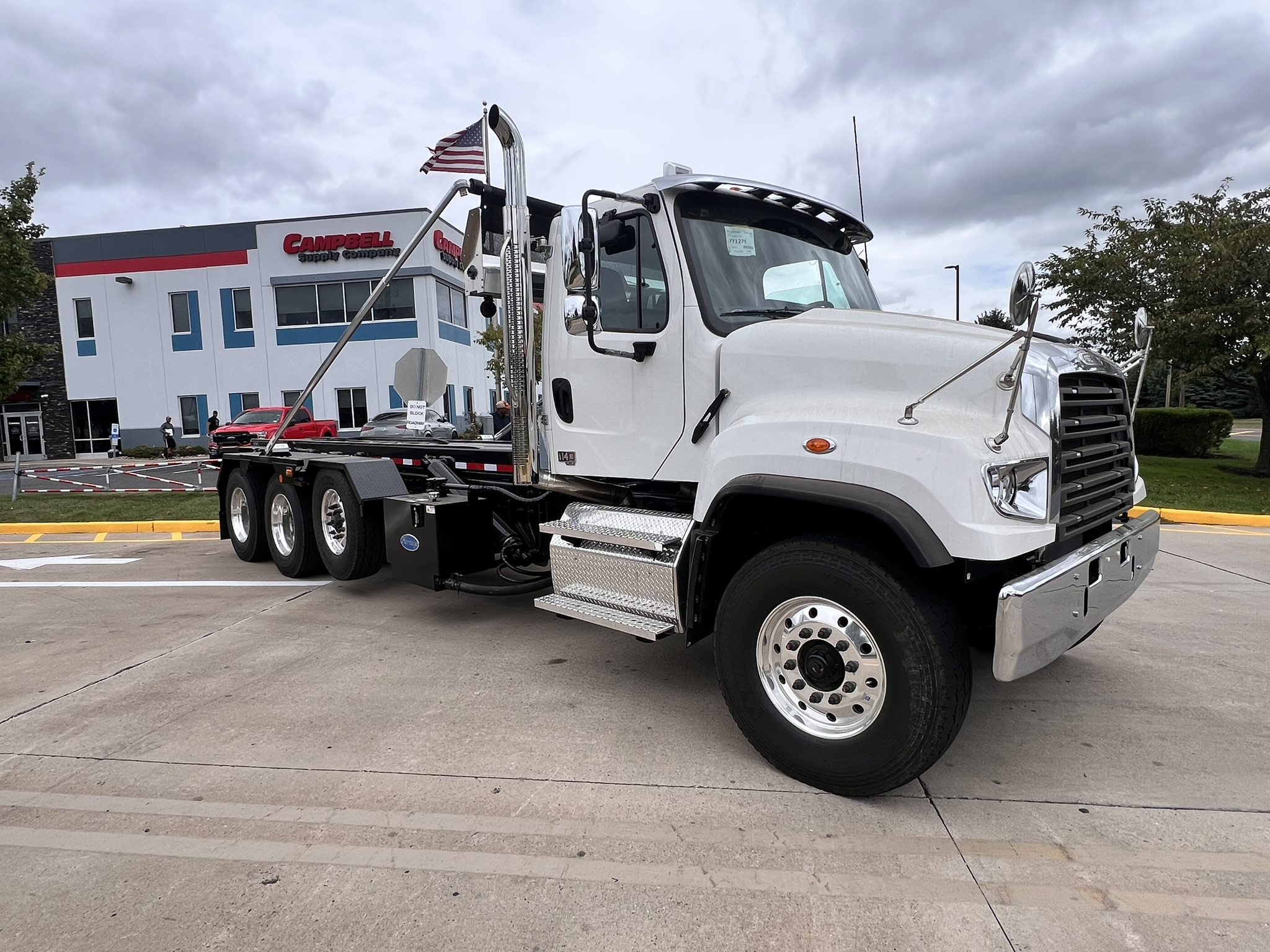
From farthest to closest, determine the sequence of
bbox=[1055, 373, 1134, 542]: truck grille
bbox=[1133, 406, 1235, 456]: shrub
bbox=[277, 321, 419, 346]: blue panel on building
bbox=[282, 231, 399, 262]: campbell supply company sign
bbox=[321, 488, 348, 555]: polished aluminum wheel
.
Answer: bbox=[277, 321, 419, 346]: blue panel on building → bbox=[282, 231, 399, 262]: campbell supply company sign → bbox=[1133, 406, 1235, 456]: shrub → bbox=[321, 488, 348, 555]: polished aluminum wheel → bbox=[1055, 373, 1134, 542]: truck grille

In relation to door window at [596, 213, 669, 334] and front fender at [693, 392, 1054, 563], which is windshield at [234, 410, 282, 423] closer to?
door window at [596, 213, 669, 334]

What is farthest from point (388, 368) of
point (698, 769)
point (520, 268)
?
point (698, 769)

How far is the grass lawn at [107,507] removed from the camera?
11609mm

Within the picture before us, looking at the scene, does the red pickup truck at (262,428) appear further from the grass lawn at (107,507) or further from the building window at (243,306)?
the building window at (243,306)

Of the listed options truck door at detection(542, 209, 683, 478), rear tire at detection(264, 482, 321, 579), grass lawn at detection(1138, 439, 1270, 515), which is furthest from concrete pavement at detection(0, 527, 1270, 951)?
grass lawn at detection(1138, 439, 1270, 515)

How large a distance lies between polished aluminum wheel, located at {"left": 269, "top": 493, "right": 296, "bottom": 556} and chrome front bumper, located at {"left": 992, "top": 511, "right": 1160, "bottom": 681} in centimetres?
620

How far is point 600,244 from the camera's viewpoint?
3945 mm

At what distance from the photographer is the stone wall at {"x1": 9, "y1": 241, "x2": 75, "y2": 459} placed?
33000mm

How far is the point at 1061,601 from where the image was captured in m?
2.81

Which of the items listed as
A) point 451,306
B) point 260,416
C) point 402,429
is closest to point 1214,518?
point 402,429

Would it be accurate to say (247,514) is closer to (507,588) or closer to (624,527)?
(507,588)

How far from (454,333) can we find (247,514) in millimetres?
25918

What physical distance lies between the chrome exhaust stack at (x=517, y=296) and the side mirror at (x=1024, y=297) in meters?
2.76

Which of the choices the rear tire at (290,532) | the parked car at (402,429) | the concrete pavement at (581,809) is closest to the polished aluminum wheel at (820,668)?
the concrete pavement at (581,809)
